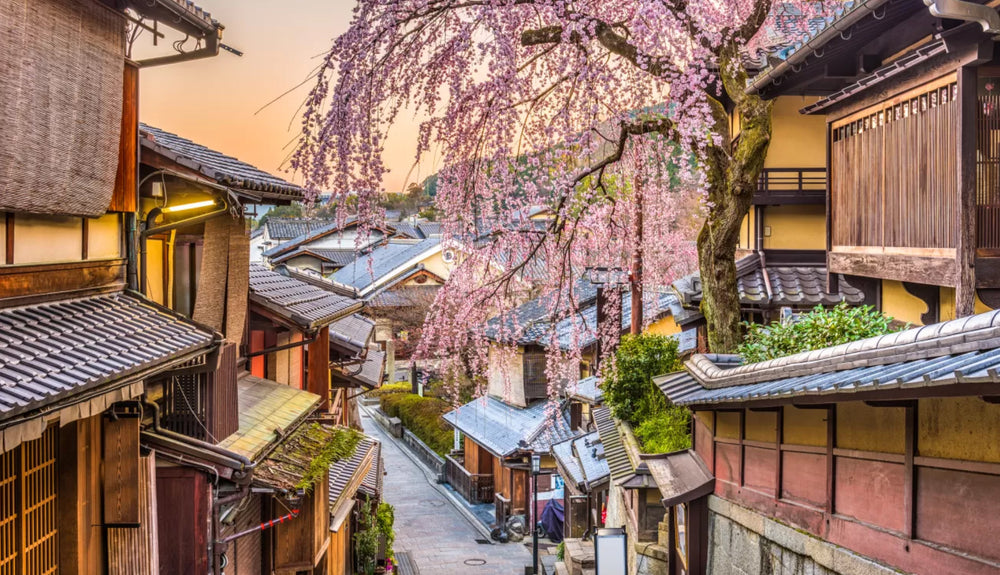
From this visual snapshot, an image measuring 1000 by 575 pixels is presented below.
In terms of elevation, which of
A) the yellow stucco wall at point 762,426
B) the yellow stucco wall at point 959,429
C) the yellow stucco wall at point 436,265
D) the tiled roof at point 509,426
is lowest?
the tiled roof at point 509,426

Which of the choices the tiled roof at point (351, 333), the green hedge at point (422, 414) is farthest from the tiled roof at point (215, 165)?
the green hedge at point (422, 414)

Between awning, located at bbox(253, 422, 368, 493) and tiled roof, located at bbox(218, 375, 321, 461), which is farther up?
tiled roof, located at bbox(218, 375, 321, 461)

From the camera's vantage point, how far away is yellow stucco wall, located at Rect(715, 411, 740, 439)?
982cm

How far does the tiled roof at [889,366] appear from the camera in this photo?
4.27 meters

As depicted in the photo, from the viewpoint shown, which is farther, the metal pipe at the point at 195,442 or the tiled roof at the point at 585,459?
the tiled roof at the point at 585,459

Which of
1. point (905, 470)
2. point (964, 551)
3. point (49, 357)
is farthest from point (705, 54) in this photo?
point (49, 357)

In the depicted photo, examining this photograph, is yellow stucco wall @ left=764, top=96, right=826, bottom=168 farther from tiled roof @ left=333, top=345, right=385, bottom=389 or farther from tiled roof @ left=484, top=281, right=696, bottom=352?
tiled roof @ left=333, top=345, right=385, bottom=389

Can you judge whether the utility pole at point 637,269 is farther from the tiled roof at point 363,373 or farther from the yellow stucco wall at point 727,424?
the tiled roof at point 363,373

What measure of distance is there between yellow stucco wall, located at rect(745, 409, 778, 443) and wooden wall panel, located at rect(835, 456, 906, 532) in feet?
4.83

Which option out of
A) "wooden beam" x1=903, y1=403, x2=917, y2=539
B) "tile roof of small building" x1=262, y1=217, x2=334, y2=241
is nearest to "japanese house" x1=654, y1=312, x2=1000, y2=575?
"wooden beam" x1=903, y1=403, x2=917, y2=539

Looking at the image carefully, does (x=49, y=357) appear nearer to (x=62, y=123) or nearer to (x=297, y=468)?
(x=62, y=123)

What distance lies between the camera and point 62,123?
7.41 metres

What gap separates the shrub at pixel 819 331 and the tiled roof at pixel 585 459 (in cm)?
871

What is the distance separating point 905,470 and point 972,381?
7.71ft
